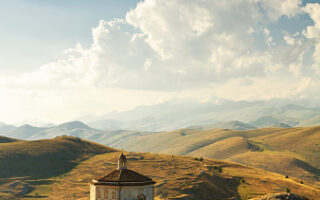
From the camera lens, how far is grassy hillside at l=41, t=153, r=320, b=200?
107188 mm

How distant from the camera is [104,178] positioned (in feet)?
123

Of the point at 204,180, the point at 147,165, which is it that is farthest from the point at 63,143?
the point at 204,180

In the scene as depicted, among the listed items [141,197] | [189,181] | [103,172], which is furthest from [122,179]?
[103,172]

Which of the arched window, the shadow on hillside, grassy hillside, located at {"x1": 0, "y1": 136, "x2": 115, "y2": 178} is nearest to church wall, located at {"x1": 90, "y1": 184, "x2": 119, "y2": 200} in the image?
the arched window

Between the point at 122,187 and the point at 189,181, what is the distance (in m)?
83.5

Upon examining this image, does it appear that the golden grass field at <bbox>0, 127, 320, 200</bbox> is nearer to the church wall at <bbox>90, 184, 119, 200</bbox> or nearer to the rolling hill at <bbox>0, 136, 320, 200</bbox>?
the rolling hill at <bbox>0, 136, 320, 200</bbox>

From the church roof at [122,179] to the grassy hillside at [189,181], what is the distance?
64969 millimetres

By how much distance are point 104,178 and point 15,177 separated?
11086cm

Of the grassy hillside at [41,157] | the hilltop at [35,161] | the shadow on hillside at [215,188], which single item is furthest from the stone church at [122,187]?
the grassy hillside at [41,157]

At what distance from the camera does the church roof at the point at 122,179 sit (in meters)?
36.3

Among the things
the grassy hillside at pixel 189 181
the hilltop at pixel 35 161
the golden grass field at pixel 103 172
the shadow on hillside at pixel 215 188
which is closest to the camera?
the shadow on hillside at pixel 215 188

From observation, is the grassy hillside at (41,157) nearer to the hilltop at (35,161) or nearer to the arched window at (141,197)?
the hilltop at (35,161)

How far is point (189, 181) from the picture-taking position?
380 feet

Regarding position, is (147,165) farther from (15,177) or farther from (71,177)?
(15,177)
